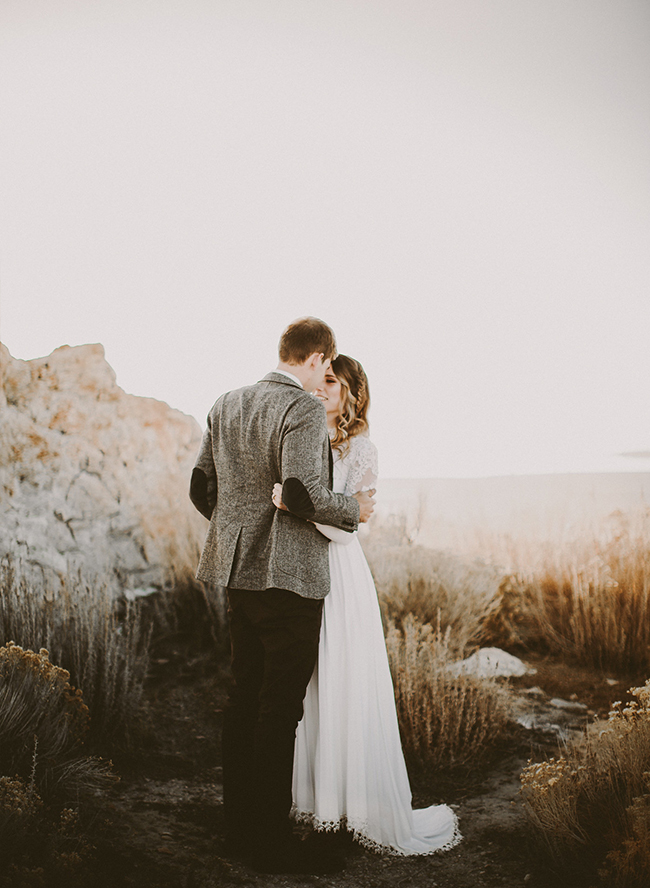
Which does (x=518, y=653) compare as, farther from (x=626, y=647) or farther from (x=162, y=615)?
(x=162, y=615)

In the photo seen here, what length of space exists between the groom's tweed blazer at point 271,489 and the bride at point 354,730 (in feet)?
0.54

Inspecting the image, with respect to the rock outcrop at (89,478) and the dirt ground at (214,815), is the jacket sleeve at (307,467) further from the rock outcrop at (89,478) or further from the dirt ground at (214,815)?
the rock outcrop at (89,478)

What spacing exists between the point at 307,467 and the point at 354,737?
1179mm

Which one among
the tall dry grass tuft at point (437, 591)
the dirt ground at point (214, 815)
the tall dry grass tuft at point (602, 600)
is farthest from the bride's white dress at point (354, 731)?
the tall dry grass tuft at point (602, 600)

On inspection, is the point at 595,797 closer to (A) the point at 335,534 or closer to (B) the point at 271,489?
(A) the point at 335,534

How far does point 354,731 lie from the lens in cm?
246

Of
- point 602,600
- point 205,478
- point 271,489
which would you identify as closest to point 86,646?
point 205,478

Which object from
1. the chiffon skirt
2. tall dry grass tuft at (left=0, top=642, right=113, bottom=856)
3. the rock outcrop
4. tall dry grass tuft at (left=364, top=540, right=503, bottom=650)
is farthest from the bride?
the rock outcrop

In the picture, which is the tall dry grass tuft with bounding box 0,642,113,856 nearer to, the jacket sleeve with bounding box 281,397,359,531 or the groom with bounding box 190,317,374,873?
the groom with bounding box 190,317,374,873

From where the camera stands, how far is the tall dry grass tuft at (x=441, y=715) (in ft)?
11.0

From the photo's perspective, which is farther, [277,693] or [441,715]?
[441,715]

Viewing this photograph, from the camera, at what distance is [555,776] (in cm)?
239

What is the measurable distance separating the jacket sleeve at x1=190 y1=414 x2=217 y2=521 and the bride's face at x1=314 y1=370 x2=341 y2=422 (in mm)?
Result: 595

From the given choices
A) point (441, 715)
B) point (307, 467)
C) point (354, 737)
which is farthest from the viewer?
point (441, 715)
